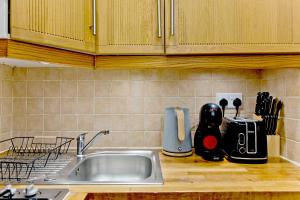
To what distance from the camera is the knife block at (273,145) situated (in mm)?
1383

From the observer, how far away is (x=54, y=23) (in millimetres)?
1082

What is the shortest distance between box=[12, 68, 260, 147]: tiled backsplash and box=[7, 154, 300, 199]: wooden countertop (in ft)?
1.04

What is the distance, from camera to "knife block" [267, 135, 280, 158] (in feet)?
4.54

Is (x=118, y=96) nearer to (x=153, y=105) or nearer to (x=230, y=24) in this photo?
(x=153, y=105)

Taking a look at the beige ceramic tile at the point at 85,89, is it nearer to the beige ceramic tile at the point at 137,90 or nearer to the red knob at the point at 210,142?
the beige ceramic tile at the point at 137,90

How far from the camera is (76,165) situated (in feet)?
4.12

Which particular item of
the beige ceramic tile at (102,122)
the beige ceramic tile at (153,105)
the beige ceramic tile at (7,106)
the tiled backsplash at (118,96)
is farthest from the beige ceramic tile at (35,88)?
the beige ceramic tile at (153,105)

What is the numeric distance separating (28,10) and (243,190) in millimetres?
980

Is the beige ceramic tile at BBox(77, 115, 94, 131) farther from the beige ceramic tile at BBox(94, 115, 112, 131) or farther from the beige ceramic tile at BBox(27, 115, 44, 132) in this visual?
the beige ceramic tile at BBox(27, 115, 44, 132)

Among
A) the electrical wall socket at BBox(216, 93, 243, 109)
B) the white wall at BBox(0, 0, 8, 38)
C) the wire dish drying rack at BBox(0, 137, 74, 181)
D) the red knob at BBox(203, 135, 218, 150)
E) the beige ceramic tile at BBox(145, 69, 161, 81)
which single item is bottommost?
the wire dish drying rack at BBox(0, 137, 74, 181)

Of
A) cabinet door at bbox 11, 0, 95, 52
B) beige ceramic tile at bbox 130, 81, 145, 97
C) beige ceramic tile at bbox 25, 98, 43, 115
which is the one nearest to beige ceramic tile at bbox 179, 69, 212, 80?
beige ceramic tile at bbox 130, 81, 145, 97

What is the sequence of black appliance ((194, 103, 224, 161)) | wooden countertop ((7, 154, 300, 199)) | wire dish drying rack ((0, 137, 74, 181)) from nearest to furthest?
wooden countertop ((7, 154, 300, 199)) → wire dish drying rack ((0, 137, 74, 181)) → black appliance ((194, 103, 224, 161))

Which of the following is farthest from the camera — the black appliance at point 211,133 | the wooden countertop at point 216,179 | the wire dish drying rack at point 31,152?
the black appliance at point 211,133

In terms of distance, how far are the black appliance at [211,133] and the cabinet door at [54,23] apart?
0.61 meters
